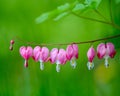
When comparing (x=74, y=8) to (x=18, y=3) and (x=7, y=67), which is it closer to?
(x=7, y=67)

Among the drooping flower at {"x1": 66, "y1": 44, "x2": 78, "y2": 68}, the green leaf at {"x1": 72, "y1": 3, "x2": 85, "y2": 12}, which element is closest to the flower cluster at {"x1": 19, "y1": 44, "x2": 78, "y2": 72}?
the drooping flower at {"x1": 66, "y1": 44, "x2": 78, "y2": 68}

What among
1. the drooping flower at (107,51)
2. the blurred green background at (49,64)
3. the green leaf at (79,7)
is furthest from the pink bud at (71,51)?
the blurred green background at (49,64)

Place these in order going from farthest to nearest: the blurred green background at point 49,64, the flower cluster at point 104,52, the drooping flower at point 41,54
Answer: the blurred green background at point 49,64
the drooping flower at point 41,54
the flower cluster at point 104,52

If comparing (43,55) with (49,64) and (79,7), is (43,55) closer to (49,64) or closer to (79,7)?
(79,7)

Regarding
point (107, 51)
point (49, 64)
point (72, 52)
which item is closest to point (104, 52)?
point (107, 51)

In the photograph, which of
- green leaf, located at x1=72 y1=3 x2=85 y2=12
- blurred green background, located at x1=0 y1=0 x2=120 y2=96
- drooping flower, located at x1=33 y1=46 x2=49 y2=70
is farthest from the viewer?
blurred green background, located at x1=0 y1=0 x2=120 y2=96

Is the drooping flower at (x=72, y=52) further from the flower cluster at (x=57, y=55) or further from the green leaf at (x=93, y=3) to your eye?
the green leaf at (x=93, y=3)

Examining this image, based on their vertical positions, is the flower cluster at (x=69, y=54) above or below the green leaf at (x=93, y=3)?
below

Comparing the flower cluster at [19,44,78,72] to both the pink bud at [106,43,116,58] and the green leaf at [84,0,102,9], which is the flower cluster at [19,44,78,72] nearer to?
the pink bud at [106,43,116,58]
